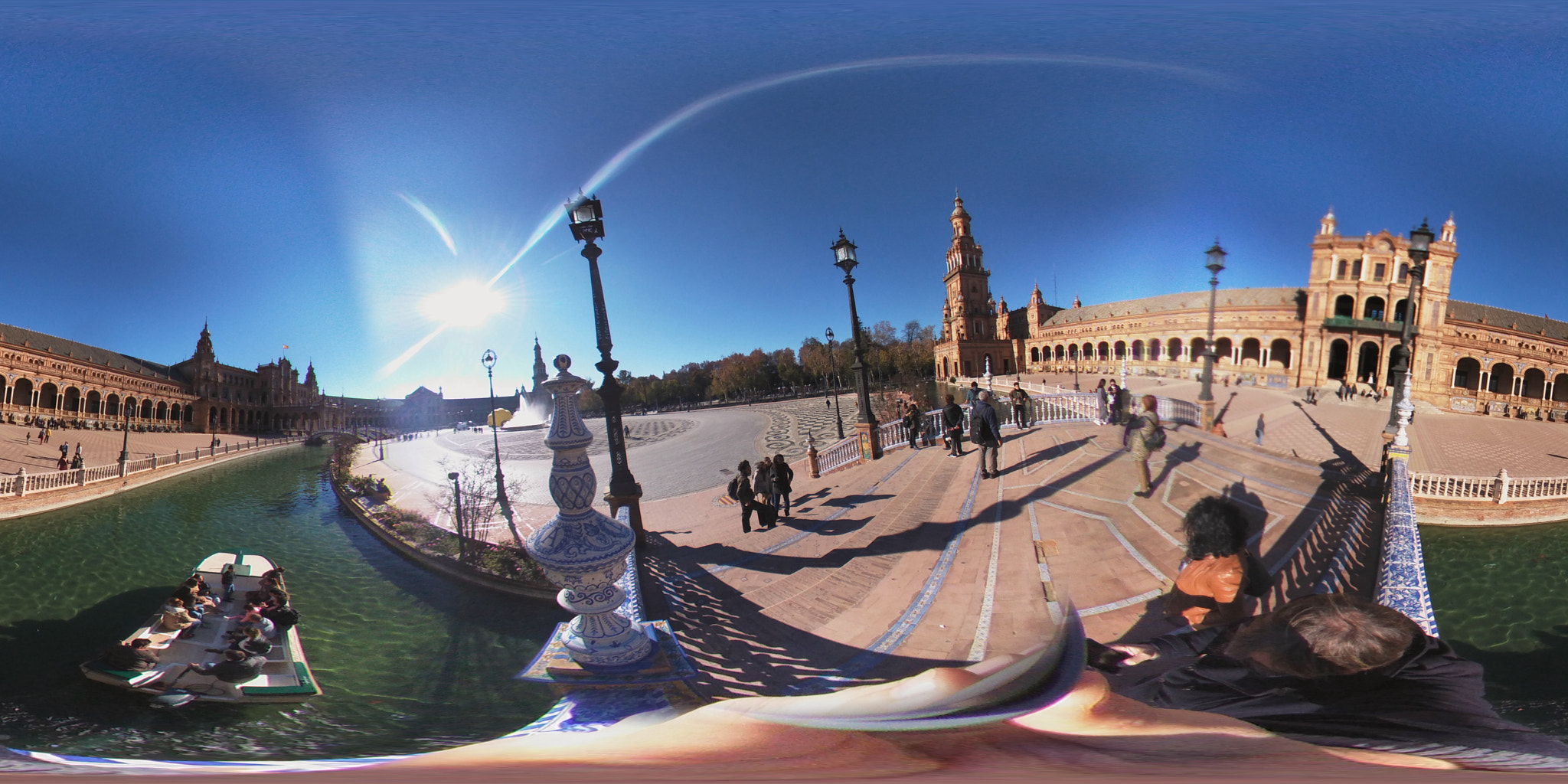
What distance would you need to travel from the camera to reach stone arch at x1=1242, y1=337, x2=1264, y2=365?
4.16ft

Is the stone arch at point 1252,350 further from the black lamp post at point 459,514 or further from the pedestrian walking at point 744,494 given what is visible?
the black lamp post at point 459,514

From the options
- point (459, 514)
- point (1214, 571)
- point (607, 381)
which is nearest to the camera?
point (1214, 571)

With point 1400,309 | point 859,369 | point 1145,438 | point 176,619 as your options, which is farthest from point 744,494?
point 176,619

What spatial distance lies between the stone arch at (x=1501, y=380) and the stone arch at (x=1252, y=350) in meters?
0.82

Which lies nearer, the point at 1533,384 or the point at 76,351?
the point at 1533,384

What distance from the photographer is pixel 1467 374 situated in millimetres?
1335

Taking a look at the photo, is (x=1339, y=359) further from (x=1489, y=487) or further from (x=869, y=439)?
(x=869, y=439)

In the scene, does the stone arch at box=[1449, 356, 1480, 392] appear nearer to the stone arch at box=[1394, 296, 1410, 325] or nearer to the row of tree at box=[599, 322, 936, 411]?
the stone arch at box=[1394, 296, 1410, 325]

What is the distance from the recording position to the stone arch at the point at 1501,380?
135cm

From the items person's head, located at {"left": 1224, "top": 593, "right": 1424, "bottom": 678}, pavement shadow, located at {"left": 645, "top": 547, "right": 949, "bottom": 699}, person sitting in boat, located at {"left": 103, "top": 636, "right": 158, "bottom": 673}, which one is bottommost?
person sitting in boat, located at {"left": 103, "top": 636, "right": 158, "bottom": 673}

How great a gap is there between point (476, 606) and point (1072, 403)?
9.00ft

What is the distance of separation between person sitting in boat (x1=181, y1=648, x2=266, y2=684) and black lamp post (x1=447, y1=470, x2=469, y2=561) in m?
0.71

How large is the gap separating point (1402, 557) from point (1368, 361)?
1.83ft

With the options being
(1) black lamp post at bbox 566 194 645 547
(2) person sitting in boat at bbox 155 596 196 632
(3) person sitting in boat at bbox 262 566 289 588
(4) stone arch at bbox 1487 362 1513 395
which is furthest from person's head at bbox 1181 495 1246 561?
(2) person sitting in boat at bbox 155 596 196 632
